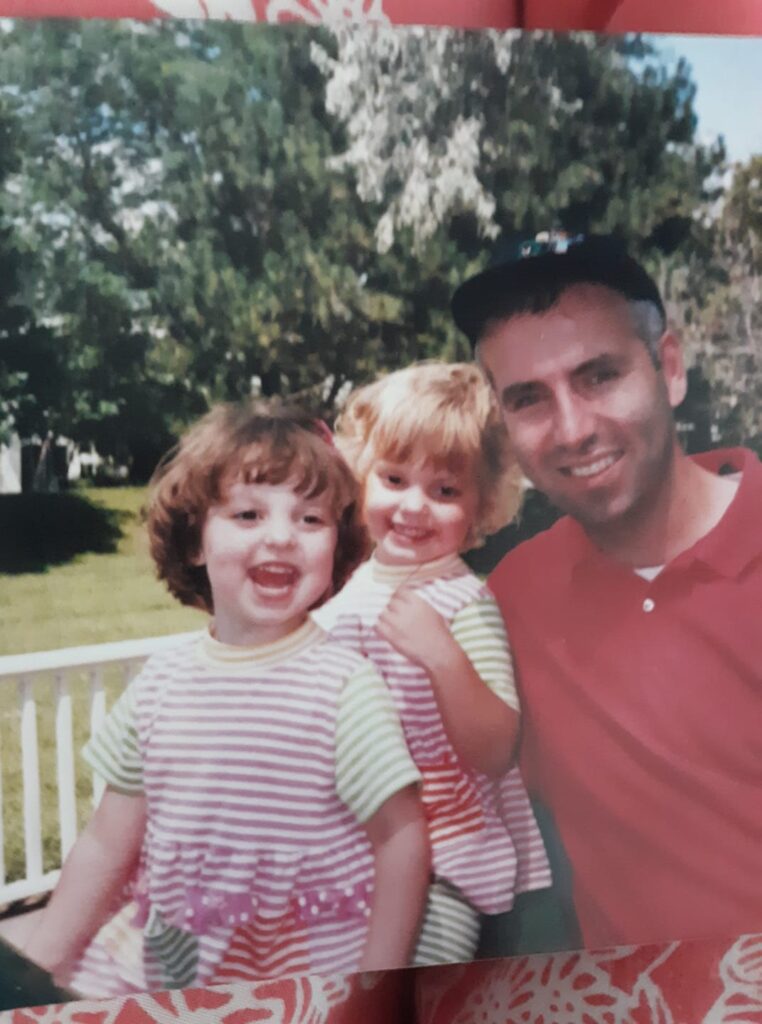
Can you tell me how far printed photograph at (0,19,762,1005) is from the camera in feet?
2.06

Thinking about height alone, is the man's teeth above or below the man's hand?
above

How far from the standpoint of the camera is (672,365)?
2.24ft

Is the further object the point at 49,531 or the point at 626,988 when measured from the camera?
the point at 626,988

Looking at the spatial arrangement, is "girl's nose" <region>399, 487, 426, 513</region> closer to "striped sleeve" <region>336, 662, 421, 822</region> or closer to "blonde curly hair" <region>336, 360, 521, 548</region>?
"blonde curly hair" <region>336, 360, 521, 548</region>

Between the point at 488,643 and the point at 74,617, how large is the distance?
29 cm

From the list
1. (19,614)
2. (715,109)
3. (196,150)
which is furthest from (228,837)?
(715,109)

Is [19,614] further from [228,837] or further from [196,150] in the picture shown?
[196,150]

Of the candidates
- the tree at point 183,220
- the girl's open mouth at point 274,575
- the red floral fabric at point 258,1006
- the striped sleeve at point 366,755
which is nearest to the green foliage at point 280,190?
the tree at point 183,220

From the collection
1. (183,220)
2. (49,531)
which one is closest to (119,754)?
(49,531)

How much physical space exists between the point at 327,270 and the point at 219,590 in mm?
237

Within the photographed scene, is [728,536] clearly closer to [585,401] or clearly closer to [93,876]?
[585,401]

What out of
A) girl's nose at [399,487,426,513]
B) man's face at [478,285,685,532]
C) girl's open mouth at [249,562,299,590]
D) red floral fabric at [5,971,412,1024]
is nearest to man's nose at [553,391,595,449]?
man's face at [478,285,685,532]

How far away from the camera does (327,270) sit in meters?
0.65

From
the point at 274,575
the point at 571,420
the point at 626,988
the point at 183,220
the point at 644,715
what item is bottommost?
the point at 626,988
